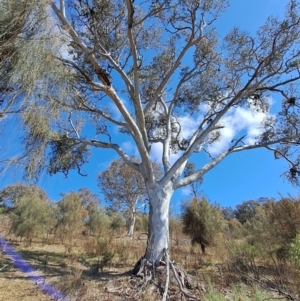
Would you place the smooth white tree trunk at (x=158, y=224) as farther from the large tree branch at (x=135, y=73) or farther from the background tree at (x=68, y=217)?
the background tree at (x=68, y=217)

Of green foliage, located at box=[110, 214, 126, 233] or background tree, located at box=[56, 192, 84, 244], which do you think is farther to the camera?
green foliage, located at box=[110, 214, 126, 233]

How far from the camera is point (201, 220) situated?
38.4 feet

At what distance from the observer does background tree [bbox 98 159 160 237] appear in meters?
21.8

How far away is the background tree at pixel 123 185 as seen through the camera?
71.6ft

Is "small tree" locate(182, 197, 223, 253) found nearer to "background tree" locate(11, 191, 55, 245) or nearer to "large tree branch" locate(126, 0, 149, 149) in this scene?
"large tree branch" locate(126, 0, 149, 149)

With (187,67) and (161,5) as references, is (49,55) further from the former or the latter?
(187,67)

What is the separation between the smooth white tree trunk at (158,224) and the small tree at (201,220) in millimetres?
5461

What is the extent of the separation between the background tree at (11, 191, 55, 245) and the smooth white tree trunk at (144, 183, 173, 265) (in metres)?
8.21

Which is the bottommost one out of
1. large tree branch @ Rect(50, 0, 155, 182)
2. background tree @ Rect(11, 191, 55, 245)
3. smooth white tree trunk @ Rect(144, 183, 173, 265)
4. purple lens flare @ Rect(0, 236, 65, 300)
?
purple lens flare @ Rect(0, 236, 65, 300)

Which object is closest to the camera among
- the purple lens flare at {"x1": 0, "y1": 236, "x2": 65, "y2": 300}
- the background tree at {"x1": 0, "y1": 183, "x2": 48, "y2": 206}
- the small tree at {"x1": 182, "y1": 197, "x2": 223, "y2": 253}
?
the background tree at {"x1": 0, "y1": 183, "x2": 48, "y2": 206}

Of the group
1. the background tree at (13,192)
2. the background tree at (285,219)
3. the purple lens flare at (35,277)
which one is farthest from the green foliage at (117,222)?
the background tree at (285,219)

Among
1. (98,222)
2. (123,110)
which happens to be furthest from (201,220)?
(98,222)

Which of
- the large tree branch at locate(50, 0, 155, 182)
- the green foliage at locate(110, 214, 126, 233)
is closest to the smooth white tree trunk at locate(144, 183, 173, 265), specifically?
the large tree branch at locate(50, 0, 155, 182)

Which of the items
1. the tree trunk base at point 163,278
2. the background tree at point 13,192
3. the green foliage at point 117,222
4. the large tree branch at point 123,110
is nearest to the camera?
the background tree at point 13,192
